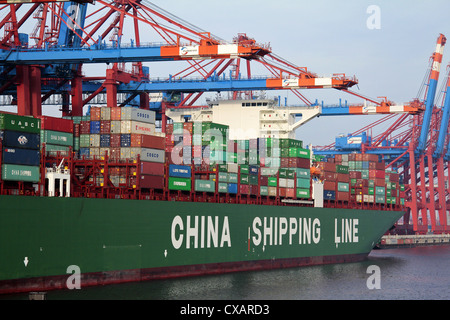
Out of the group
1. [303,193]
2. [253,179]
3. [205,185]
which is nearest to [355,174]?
[303,193]

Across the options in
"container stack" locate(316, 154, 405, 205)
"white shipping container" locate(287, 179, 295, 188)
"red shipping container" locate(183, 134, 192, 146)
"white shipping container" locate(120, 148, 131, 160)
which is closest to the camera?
"white shipping container" locate(120, 148, 131, 160)

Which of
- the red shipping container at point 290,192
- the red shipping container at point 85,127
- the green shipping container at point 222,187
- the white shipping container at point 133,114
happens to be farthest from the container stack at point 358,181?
the red shipping container at point 85,127

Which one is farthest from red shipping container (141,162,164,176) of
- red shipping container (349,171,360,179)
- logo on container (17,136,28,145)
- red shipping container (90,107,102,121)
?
red shipping container (349,171,360,179)

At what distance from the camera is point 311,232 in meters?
55.5

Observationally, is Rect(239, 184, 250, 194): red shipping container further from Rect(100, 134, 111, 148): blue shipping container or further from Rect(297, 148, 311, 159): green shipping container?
Rect(100, 134, 111, 148): blue shipping container

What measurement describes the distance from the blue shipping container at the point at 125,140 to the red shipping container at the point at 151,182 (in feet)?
6.34

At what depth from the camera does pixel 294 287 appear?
134ft

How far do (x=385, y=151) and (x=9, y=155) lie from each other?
6653cm

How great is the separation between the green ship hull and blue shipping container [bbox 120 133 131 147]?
320cm

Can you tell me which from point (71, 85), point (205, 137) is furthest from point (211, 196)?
point (71, 85)

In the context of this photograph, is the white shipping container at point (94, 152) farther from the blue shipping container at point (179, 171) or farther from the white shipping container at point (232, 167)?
the white shipping container at point (232, 167)

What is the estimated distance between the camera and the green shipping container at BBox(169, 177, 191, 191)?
137ft

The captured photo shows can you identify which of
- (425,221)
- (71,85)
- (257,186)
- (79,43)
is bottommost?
(425,221)
